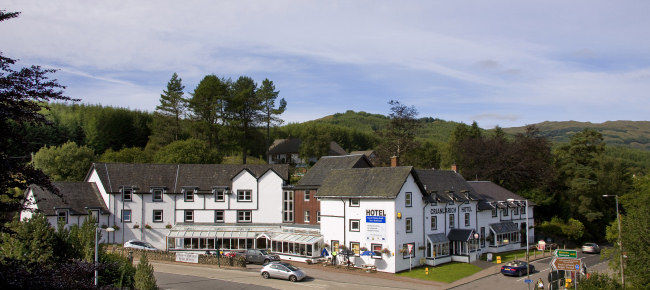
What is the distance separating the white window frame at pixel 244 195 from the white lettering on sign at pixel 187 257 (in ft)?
33.9

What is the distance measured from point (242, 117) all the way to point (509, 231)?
43307 mm

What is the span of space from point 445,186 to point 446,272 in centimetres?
1068

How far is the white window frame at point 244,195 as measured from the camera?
172 ft

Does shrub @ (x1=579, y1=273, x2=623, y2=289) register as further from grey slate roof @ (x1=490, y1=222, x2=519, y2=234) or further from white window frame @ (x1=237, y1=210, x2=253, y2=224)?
white window frame @ (x1=237, y1=210, x2=253, y2=224)

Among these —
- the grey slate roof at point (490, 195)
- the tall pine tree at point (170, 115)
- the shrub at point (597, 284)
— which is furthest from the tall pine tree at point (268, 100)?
the shrub at point (597, 284)

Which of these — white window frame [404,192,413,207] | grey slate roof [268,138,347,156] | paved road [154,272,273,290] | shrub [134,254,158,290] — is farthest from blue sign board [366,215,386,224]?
grey slate roof [268,138,347,156]

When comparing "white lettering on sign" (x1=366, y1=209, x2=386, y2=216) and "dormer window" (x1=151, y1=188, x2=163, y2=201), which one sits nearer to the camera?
"white lettering on sign" (x1=366, y1=209, x2=386, y2=216)

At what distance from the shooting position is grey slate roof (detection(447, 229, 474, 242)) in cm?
4544

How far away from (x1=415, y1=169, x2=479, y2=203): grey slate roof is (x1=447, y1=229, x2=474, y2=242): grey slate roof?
3158 millimetres

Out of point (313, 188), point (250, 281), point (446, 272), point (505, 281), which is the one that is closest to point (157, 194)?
point (313, 188)

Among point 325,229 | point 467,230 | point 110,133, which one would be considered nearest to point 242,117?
point 110,133

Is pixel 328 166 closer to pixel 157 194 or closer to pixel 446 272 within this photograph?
pixel 446 272

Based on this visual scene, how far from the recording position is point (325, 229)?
44781mm

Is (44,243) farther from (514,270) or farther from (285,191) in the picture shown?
(514,270)
